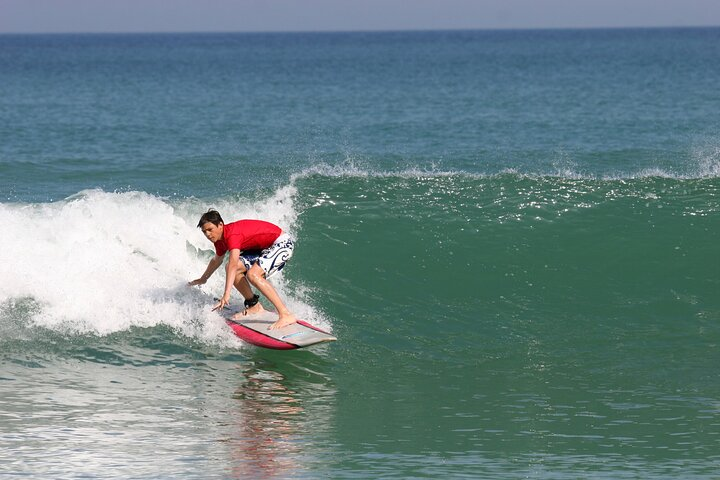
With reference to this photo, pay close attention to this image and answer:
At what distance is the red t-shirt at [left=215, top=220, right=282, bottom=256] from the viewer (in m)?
9.86

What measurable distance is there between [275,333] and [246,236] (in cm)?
99

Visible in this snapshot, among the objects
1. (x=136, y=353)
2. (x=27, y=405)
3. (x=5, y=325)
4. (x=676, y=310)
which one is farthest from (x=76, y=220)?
(x=676, y=310)

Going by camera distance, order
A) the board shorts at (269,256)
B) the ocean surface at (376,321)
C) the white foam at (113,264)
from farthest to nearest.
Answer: the white foam at (113,264)
the board shorts at (269,256)
the ocean surface at (376,321)

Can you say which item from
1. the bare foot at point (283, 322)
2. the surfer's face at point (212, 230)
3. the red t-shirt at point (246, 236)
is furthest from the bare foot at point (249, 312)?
the surfer's face at point (212, 230)

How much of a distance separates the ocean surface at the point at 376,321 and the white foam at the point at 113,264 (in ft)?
0.10

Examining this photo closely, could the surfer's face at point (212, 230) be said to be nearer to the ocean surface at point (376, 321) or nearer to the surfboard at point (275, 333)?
the surfboard at point (275, 333)

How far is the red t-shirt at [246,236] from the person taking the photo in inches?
388

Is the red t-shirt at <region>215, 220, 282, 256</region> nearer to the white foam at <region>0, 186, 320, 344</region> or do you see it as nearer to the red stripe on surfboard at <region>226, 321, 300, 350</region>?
the red stripe on surfboard at <region>226, 321, 300, 350</region>

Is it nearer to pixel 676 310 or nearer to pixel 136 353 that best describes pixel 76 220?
pixel 136 353

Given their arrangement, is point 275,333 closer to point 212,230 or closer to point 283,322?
point 283,322

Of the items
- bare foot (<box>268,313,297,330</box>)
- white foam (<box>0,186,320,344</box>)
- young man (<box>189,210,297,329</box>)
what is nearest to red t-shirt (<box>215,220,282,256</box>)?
A: young man (<box>189,210,297,329</box>)

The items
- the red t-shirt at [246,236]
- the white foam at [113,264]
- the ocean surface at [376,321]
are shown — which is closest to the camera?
the ocean surface at [376,321]

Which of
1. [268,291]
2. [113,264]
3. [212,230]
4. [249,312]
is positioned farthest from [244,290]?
[113,264]

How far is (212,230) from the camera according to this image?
9.73 metres
